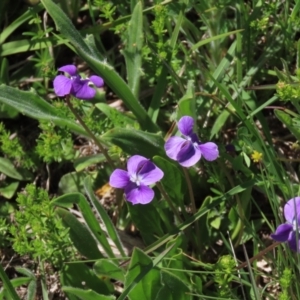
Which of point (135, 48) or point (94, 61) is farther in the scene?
point (135, 48)

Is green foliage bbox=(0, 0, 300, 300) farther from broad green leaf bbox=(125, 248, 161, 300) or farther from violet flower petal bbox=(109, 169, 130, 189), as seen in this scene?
violet flower petal bbox=(109, 169, 130, 189)

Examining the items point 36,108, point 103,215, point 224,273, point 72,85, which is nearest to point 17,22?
point 36,108

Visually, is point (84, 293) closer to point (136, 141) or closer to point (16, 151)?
point (136, 141)

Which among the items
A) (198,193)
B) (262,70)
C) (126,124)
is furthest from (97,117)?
(262,70)

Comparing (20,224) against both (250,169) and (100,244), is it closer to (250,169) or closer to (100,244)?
(100,244)

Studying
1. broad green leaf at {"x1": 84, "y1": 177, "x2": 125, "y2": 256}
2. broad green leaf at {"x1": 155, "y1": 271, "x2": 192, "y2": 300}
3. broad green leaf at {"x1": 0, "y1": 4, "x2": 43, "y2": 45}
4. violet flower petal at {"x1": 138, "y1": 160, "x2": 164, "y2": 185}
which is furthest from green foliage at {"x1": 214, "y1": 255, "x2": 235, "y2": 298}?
broad green leaf at {"x1": 0, "y1": 4, "x2": 43, "y2": 45}

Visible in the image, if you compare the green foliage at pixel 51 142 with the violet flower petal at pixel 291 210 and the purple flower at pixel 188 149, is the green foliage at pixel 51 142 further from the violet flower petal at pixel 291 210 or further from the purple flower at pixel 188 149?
the violet flower petal at pixel 291 210
